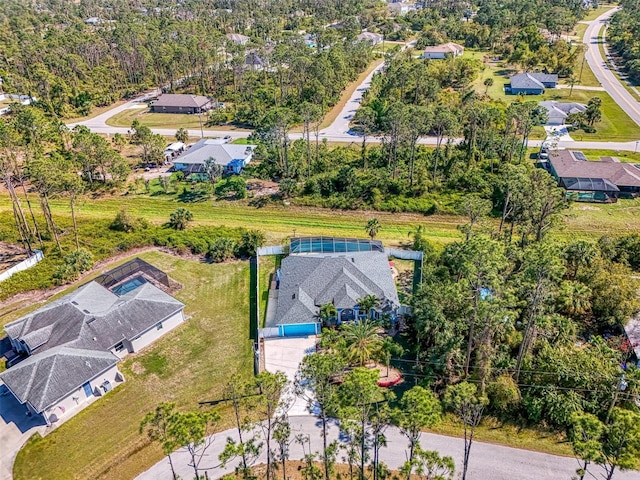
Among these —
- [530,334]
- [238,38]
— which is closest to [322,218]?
[530,334]

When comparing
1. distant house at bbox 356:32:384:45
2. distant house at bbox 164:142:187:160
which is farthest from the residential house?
distant house at bbox 356:32:384:45

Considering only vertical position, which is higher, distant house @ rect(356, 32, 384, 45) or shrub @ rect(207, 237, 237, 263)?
distant house @ rect(356, 32, 384, 45)

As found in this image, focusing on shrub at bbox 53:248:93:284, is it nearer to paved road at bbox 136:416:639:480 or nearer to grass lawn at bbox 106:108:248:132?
paved road at bbox 136:416:639:480

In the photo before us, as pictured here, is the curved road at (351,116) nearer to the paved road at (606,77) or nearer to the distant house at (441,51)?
the paved road at (606,77)

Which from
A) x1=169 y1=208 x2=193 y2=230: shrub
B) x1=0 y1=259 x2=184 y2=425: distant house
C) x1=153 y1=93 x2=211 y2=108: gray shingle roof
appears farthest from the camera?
x1=153 y1=93 x2=211 y2=108: gray shingle roof

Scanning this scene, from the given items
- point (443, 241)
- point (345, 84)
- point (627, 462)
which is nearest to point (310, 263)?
point (443, 241)

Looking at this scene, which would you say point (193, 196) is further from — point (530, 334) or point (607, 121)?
point (607, 121)
